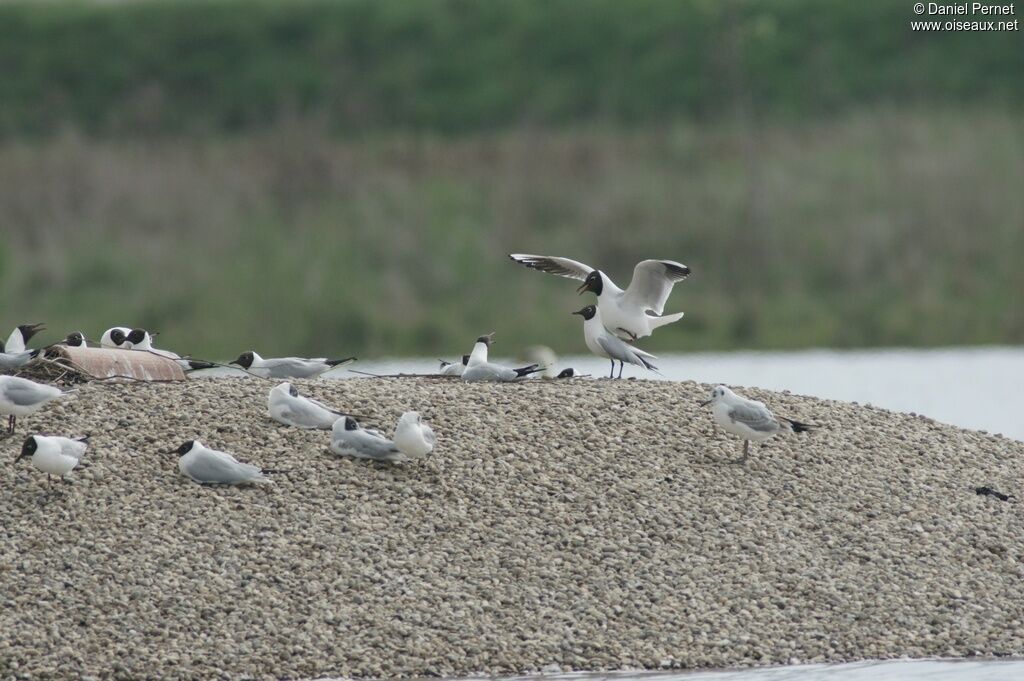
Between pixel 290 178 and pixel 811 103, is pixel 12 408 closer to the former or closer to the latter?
pixel 290 178

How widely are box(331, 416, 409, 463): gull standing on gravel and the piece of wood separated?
1955mm

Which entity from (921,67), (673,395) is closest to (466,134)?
(921,67)

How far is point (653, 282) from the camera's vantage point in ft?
35.1

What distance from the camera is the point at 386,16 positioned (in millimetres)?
40875

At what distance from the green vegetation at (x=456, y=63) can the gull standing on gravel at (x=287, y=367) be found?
2458 cm

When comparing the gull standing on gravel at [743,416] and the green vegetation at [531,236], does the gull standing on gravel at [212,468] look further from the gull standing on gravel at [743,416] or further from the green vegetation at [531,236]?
the green vegetation at [531,236]

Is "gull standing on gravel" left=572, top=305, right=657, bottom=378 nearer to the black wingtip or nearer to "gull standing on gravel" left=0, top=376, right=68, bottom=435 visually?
the black wingtip

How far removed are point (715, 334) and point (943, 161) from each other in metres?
6.68

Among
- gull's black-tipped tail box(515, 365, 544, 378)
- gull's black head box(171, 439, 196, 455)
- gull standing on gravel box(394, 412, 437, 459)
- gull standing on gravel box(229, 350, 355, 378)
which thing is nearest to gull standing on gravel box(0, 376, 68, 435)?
gull's black head box(171, 439, 196, 455)

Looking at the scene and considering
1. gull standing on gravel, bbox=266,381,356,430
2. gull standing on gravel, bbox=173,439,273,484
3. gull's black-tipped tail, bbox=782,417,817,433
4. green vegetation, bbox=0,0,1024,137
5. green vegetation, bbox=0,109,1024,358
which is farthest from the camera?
green vegetation, bbox=0,0,1024,137

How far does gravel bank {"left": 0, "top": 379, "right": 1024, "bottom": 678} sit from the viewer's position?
25.6 ft

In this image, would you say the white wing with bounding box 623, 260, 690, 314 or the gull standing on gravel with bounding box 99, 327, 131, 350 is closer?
the white wing with bounding box 623, 260, 690, 314

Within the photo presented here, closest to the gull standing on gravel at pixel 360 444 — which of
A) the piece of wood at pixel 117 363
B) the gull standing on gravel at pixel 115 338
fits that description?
the piece of wood at pixel 117 363
